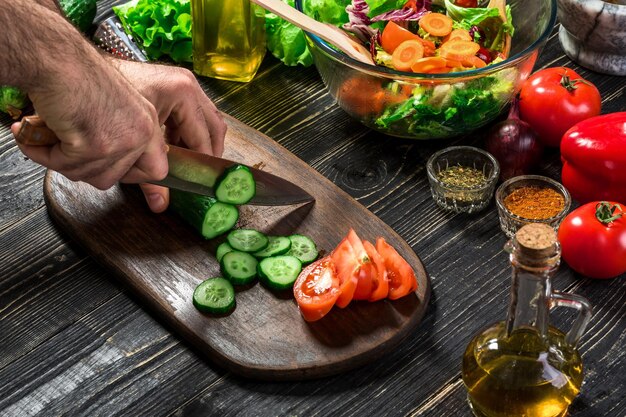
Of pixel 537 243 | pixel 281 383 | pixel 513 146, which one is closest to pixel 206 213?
pixel 281 383

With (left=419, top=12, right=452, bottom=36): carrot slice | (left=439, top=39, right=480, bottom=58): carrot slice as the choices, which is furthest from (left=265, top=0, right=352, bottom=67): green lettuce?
(left=439, top=39, right=480, bottom=58): carrot slice

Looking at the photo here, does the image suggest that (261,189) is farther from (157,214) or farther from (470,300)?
(470,300)

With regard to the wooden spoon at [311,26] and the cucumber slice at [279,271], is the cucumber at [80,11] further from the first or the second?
the cucumber slice at [279,271]

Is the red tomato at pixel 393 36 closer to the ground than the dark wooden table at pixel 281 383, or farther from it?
farther from it

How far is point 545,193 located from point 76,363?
3.75 ft

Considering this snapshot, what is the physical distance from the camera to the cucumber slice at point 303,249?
2112 millimetres

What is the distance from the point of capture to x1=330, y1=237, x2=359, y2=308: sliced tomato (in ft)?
6.45

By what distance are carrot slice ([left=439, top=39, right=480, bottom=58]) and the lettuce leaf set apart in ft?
1.47

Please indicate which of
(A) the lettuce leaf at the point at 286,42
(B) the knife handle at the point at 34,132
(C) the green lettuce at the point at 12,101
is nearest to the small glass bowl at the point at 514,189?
(A) the lettuce leaf at the point at 286,42

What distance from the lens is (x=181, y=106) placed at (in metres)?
2.18

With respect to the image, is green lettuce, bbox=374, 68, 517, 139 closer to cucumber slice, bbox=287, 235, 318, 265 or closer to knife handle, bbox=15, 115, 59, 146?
cucumber slice, bbox=287, 235, 318, 265

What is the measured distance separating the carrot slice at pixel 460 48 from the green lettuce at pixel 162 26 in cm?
78

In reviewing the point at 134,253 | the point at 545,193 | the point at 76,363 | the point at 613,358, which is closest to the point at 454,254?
the point at 545,193

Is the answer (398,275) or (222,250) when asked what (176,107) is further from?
(398,275)
